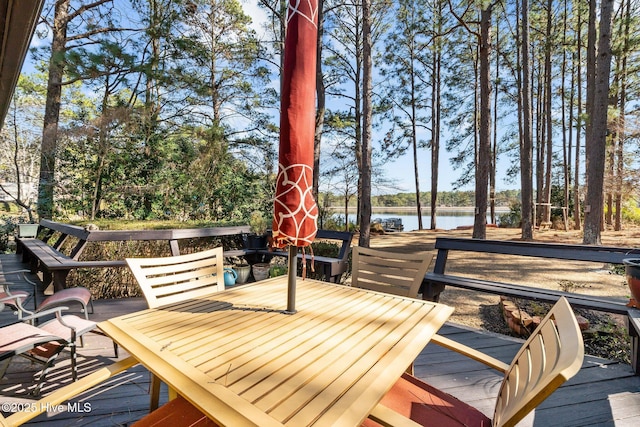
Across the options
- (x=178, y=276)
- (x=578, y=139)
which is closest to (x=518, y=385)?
(x=178, y=276)

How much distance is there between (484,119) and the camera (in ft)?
26.6

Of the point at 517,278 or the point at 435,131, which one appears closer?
the point at 517,278

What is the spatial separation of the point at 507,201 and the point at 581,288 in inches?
486

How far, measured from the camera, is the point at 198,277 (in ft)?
6.11

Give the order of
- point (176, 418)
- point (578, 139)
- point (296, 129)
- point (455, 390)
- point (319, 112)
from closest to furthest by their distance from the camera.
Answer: point (176, 418) → point (296, 129) → point (455, 390) → point (319, 112) → point (578, 139)

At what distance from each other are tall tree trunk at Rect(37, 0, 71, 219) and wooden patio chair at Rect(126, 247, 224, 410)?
754 centimetres

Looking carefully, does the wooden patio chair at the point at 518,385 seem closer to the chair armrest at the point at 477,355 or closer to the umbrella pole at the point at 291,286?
the chair armrest at the point at 477,355

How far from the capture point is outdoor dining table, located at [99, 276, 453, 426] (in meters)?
0.75

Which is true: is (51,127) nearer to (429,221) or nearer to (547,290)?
(547,290)

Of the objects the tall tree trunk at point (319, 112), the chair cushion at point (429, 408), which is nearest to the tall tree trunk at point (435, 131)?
the tall tree trunk at point (319, 112)

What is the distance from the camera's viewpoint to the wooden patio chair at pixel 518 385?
0.68m

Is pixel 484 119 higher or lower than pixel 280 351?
higher

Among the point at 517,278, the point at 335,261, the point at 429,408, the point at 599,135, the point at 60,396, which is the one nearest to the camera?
the point at 60,396

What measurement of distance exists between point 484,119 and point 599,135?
2.51 metres
